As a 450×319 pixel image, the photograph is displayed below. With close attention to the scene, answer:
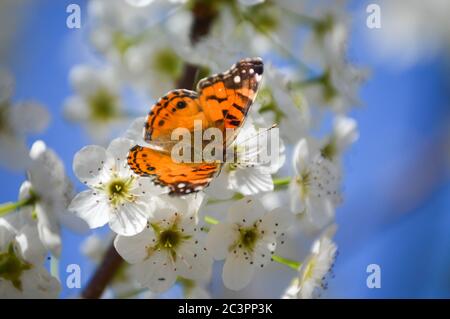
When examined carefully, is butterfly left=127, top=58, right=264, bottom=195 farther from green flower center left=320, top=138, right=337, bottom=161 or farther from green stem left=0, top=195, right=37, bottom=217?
green flower center left=320, top=138, right=337, bottom=161

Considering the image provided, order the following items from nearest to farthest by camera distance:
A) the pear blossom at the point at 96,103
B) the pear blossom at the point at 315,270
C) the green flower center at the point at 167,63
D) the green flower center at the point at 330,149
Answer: the pear blossom at the point at 315,270 < the green flower center at the point at 330,149 < the green flower center at the point at 167,63 < the pear blossom at the point at 96,103

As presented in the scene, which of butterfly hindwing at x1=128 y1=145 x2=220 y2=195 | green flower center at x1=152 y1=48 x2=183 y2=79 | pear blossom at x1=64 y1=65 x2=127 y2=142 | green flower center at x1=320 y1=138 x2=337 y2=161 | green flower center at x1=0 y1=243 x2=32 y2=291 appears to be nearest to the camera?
butterfly hindwing at x1=128 y1=145 x2=220 y2=195

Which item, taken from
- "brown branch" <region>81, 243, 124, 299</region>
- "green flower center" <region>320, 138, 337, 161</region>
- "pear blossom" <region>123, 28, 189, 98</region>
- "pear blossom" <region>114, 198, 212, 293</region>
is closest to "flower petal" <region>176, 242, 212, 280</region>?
"pear blossom" <region>114, 198, 212, 293</region>

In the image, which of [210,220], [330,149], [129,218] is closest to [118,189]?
[129,218]

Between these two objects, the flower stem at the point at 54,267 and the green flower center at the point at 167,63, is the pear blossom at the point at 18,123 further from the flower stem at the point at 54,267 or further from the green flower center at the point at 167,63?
the green flower center at the point at 167,63

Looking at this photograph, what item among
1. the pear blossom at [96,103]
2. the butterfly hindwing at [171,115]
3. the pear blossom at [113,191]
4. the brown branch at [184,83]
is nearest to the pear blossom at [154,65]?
the pear blossom at [96,103]
